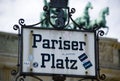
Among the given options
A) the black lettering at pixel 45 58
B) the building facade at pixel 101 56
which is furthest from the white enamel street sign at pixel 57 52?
the building facade at pixel 101 56

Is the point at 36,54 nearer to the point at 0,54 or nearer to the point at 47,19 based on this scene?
the point at 47,19

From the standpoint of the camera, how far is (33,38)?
6.59m

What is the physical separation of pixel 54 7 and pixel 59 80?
0.93m

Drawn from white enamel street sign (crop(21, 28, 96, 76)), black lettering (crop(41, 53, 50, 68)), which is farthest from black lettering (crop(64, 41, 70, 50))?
black lettering (crop(41, 53, 50, 68))

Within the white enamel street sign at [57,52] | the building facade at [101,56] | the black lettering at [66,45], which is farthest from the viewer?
the building facade at [101,56]

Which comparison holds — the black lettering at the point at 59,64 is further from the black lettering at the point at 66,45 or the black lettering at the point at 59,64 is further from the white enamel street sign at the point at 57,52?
the black lettering at the point at 66,45

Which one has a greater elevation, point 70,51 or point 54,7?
point 54,7

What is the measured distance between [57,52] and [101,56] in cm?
2772

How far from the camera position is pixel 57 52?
6.55 meters

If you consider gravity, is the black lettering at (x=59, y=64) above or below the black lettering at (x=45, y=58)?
below

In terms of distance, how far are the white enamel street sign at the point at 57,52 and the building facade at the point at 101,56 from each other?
2476 cm

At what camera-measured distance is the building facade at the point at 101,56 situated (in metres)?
32.0

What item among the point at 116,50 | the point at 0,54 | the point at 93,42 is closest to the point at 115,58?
the point at 116,50

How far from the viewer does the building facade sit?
32.0 metres
